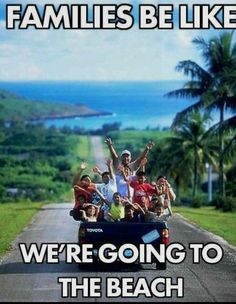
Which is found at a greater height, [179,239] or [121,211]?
[121,211]

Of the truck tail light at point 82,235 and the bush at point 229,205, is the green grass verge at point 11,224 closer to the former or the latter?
the truck tail light at point 82,235

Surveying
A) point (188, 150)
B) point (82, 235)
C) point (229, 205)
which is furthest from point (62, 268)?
point (188, 150)

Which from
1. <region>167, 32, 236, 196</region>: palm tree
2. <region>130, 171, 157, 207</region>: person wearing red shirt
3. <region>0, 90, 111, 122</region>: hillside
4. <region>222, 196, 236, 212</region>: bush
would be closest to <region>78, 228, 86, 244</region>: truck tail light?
<region>130, 171, 157, 207</region>: person wearing red shirt

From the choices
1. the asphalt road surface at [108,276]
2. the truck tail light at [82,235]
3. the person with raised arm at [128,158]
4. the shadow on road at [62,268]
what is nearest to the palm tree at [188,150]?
the asphalt road surface at [108,276]

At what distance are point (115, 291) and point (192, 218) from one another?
52.5 feet

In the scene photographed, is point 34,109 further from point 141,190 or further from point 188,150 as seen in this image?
point 141,190

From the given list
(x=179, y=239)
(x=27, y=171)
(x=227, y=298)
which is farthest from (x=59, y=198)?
(x=227, y=298)

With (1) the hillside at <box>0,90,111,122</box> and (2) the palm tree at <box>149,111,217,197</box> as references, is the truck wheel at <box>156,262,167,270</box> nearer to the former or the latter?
(1) the hillside at <box>0,90,111,122</box>

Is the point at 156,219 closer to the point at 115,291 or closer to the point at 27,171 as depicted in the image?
the point at 115,291

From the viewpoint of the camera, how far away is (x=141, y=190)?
1452 cm

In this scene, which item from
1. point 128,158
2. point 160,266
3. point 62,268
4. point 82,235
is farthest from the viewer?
point 62,268

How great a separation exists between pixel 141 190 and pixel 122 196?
313 mm

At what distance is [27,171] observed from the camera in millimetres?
51062

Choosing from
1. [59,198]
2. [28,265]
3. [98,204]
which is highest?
[98,204]
